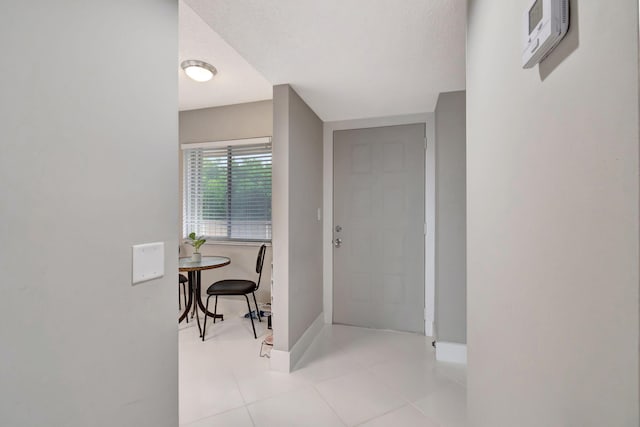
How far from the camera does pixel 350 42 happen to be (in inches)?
68.6

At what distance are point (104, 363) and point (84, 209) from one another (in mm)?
456

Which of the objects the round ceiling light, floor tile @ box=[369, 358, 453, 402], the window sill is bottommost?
floor tile @ box=[369, 358, 453, 402]

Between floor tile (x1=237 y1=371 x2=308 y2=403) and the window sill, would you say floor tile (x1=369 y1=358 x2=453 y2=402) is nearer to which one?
floor tile (x1=237 y1=371 x2=308 y2=403)

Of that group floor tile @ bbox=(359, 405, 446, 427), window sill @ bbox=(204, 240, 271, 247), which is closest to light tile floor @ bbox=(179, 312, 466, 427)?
floor tile @ bbox=(359, 405, 446, 427)

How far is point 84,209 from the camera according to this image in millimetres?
819

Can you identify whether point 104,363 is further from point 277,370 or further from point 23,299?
point 277,370

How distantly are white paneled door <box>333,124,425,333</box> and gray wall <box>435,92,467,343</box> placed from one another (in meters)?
0.54

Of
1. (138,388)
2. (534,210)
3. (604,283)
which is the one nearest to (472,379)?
(534,210)

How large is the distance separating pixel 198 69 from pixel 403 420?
116 inches

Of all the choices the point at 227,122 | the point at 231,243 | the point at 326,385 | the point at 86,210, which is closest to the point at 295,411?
the point at 326,385

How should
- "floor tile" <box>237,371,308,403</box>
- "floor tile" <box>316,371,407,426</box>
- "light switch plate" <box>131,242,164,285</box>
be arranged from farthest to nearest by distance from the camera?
"floor tile" <box>237,371,308,403</box>, "floor tile" <box>316,371,407,426</box>, "light switch plate" <box>131,242,164,285</box>

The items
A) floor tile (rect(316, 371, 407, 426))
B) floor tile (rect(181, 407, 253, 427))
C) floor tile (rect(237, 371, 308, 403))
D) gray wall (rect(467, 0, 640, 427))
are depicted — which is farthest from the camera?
floor tile (rect(237, 371, 308, 403))

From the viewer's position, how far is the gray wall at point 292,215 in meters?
2.36

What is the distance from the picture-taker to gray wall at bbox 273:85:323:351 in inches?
93.0
